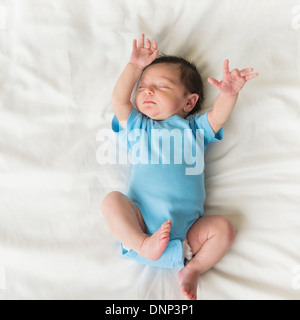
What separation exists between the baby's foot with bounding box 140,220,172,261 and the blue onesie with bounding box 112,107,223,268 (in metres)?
0.05

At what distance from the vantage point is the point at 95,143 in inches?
53.4

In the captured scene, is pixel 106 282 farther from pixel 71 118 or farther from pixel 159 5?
pixel 159 5

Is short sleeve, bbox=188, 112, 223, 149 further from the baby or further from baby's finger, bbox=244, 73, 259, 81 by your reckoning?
baby's finger, bbox=244, 73, 259, 81


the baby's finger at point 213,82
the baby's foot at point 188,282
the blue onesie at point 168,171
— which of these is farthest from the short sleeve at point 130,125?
the baby's foot at point 188,282

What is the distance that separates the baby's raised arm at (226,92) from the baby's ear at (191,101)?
120mm

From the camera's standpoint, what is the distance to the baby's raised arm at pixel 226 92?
117 centimetres

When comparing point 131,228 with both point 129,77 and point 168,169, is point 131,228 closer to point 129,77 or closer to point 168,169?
point 168,169

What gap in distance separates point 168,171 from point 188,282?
330 millimetres

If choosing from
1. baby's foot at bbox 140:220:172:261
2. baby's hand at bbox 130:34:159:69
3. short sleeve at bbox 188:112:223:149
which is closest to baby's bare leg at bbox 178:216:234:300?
baby's foot at bbox 140:220:172:261

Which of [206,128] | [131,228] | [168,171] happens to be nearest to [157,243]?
[131,228]

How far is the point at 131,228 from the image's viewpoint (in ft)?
3.74

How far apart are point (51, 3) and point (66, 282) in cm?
98

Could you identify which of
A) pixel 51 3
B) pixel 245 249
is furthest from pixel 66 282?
pixel 51 3
